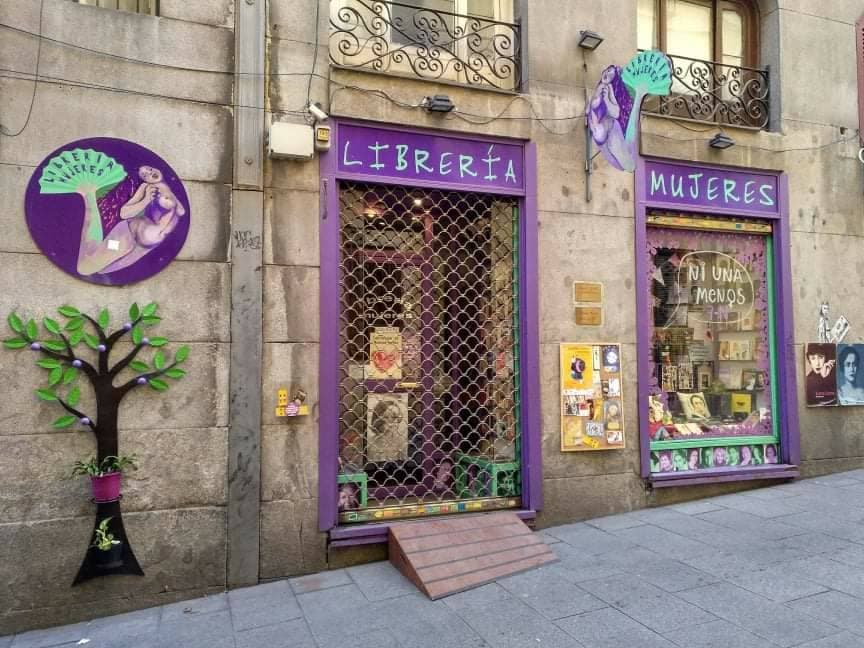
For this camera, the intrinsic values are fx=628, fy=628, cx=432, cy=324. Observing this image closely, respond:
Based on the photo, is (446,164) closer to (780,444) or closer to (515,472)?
(515,472)

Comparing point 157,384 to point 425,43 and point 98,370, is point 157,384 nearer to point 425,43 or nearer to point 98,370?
point 98,370

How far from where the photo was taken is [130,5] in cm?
554

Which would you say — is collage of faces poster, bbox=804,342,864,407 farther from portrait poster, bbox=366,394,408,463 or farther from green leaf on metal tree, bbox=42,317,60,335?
green leaf on metal tree, bbox=42,317,60,335

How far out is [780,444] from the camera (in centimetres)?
740

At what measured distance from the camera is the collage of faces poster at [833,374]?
7473mm

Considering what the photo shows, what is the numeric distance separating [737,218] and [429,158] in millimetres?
3894

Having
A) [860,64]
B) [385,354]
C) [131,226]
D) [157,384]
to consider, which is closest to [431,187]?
[385,354]

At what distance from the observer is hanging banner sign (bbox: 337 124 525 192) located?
5824 mm

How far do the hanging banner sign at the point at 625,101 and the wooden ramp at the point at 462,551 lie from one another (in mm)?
3554

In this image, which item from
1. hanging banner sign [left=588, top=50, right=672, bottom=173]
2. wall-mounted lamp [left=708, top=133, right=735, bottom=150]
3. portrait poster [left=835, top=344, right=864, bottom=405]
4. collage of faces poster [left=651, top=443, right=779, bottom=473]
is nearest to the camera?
hanging banner sign [left=588, top=50, right=672, bottom=173]

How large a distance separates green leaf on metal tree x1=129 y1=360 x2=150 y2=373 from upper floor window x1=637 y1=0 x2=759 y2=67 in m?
6.56

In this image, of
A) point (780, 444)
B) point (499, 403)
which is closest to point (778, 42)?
point (780, 444)

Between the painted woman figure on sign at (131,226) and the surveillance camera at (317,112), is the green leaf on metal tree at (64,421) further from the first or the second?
the surveillance camera at (317,112)

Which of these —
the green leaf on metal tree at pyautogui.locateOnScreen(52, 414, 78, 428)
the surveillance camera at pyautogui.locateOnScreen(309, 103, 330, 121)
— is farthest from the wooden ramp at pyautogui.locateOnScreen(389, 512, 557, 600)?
the surveillance camera at pyautogui.locateOnScreen(309, 103, 330, 121)
